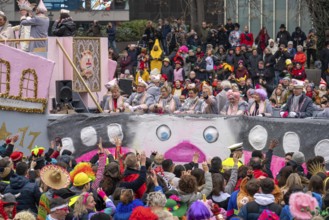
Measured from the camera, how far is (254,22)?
153 ft

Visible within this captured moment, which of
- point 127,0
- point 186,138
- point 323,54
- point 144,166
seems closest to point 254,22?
point 127,0

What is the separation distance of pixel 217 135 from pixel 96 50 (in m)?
4.75

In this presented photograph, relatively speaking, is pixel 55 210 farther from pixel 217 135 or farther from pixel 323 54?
pixel 323 54

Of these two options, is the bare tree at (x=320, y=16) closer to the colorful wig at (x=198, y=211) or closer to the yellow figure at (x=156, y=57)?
the yellow figure at (x=156, y=57)

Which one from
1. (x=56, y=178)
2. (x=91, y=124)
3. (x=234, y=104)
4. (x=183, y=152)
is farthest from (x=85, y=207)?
(x=91, y=124)

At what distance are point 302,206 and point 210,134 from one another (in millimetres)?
9649

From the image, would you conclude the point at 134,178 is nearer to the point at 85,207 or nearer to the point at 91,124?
the point at 85,207

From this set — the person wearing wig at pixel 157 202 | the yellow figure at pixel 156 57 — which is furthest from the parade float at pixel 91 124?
the yellow figure at pixel 156 57

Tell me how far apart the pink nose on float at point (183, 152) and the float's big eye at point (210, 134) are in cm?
24

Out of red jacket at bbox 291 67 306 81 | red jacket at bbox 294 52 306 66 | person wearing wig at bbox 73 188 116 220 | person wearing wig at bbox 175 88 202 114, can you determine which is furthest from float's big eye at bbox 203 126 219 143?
red jacket at bbox 294 52 306 66

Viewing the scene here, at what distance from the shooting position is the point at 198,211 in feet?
38.4

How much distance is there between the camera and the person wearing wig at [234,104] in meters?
21.2

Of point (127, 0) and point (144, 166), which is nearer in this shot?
point (144, 166)

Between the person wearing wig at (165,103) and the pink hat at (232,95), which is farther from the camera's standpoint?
the person wearing wig at (165,103)
